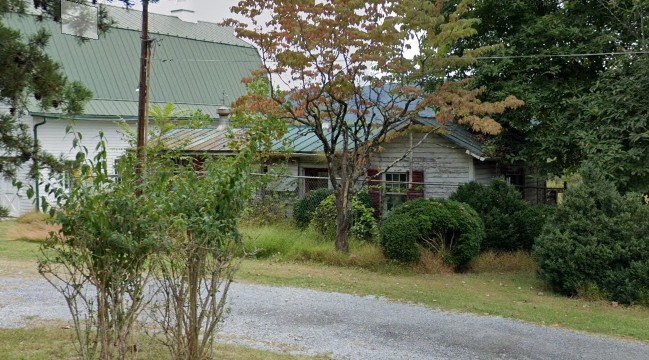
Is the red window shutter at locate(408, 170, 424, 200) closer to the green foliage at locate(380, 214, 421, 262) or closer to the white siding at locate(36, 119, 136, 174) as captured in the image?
the green foliage at locate(380, 214, 421, 262)

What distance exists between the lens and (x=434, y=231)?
49.9ft

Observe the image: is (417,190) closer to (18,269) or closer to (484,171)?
(484,171)

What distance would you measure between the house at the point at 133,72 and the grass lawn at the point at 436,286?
9.61 metres

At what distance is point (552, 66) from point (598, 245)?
603 centimetres

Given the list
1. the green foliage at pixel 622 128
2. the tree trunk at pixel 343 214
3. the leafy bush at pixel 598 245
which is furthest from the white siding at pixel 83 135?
the leafy bush at pixel 598 245

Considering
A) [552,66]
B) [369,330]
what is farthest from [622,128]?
[369,330]

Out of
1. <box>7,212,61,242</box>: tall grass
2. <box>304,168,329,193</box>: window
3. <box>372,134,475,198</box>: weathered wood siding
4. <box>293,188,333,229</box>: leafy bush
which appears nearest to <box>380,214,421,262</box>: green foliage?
<box>293,188,333,229</box>: leafy bush

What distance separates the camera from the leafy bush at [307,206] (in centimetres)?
1811

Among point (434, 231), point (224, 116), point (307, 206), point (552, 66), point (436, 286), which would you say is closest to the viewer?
point (436, 286)

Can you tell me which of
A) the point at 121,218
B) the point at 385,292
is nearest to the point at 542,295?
the point at 385,292

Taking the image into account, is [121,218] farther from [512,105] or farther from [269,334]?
[512,105]

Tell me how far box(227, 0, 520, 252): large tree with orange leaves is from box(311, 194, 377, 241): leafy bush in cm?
66

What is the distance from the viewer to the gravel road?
28.2ft

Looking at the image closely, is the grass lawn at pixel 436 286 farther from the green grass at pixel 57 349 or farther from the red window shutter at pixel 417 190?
the green grass at pixel 57 349
